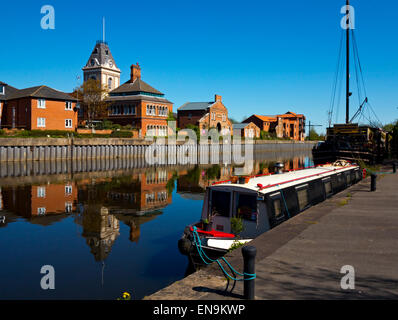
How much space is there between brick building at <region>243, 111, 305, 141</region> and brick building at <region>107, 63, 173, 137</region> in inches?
2029

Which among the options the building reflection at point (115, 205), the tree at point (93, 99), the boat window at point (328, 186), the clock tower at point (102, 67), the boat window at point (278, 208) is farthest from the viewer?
the clock tower at point (102, 67)

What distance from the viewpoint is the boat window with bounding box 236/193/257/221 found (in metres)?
12.5

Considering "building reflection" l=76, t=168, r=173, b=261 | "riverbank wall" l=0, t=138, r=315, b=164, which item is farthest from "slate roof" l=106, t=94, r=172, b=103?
"building reflection" l=76, t=168, r=173, b=261

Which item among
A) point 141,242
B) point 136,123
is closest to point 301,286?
point 141,242

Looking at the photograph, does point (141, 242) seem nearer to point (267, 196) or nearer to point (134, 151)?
point (267, 196)

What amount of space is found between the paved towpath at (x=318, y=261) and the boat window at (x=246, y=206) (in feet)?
3.40

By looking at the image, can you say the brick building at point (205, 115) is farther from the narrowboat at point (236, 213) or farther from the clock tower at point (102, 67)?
the narrowboat at point (236, 213)

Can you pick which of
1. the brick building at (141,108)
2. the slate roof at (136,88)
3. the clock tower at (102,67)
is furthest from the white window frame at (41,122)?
the clock tower at (102,67)

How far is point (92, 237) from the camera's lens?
53.2ft

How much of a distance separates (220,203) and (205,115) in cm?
7655

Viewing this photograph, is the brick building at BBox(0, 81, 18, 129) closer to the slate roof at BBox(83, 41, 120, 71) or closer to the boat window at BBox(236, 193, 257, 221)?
the slate roof at BBox(83, 41, 120, 71)

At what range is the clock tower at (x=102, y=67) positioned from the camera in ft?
360

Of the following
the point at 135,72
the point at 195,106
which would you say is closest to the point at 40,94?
the point at 135,72

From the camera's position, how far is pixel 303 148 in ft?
434
